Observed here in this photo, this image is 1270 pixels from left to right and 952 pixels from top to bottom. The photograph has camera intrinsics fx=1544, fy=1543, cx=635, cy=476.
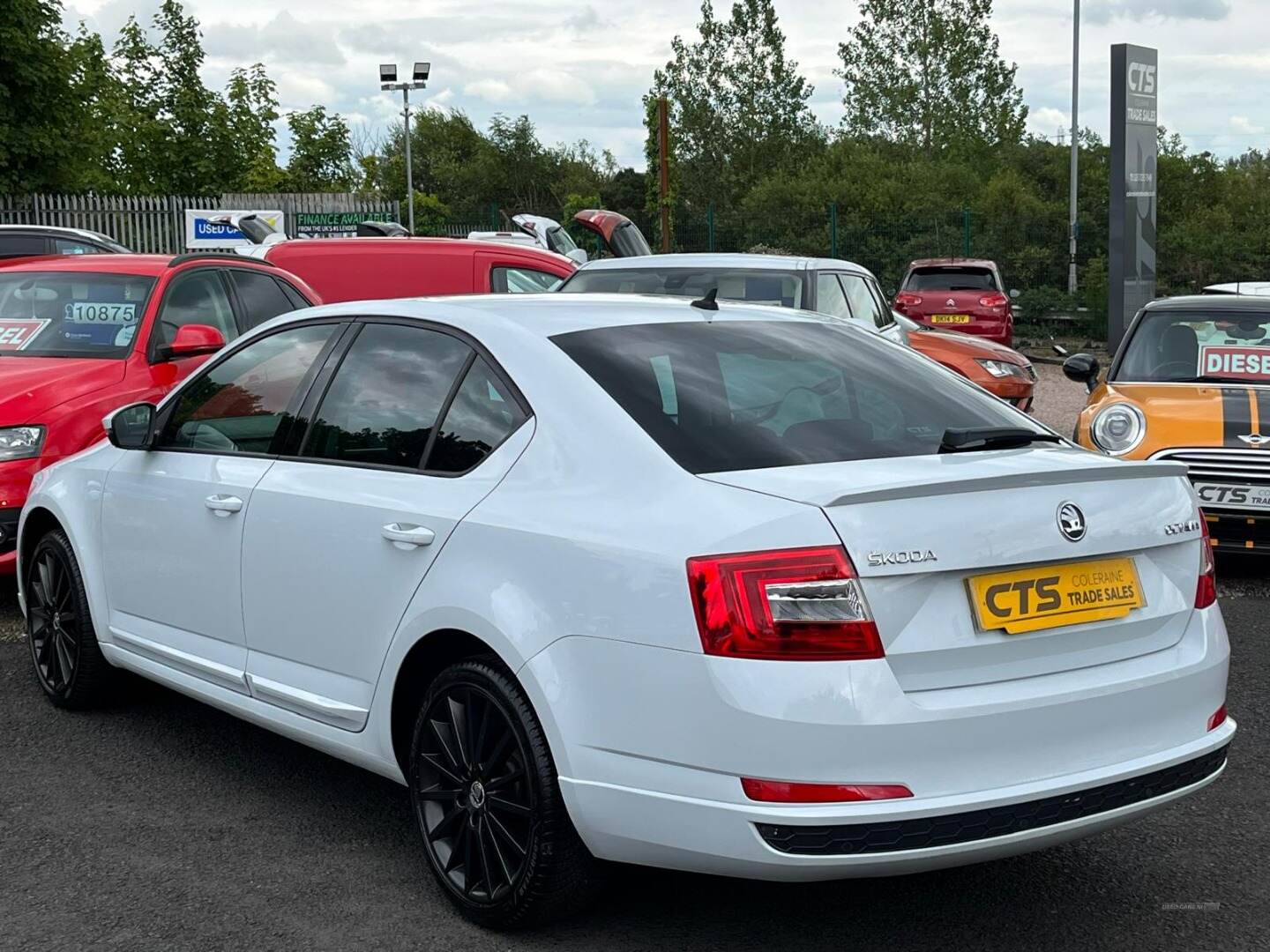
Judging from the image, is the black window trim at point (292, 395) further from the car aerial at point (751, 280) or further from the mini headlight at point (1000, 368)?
the mini headlight at point (1000, 368)

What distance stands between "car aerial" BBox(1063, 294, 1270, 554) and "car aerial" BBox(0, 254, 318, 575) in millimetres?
Answer: 4807

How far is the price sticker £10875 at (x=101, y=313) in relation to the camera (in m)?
8.28

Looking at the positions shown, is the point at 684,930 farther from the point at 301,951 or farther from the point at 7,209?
the point at 7,209

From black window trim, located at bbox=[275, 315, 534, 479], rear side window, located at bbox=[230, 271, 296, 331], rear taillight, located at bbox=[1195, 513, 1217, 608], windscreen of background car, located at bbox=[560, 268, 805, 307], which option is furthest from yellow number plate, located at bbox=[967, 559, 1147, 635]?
windscreen of background car, located at bbox=[560, 268, 805, 307]

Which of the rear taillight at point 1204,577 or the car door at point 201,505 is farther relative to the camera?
the car door at point 201,505

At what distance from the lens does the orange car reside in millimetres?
13344

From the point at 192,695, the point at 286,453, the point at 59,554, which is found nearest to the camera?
the point at 286,453

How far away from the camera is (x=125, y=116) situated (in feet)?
136

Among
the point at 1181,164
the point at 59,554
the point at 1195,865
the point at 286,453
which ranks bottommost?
the point at 1195,865

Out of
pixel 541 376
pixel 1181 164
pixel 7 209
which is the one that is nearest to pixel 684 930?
pixel 541 376

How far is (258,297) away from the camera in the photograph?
913 centimetres

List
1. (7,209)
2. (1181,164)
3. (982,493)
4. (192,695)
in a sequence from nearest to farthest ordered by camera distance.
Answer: (982,493) → (192,695) → (7,209) → (1181,164)

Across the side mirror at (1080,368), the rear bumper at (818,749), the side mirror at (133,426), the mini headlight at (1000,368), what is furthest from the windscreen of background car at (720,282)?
the rear bumper at (818,749)

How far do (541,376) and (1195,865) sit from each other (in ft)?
7.24
